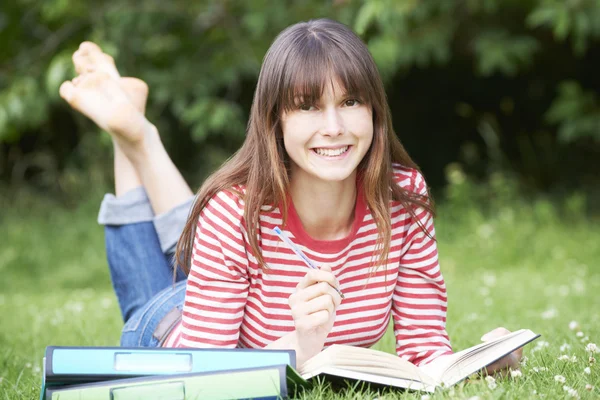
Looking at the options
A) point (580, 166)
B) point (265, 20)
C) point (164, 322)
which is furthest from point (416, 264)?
point (580, 166)

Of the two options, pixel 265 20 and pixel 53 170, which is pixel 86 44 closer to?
pixel 265 20

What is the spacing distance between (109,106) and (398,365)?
5.40 ft

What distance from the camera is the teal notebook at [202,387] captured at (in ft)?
5.75

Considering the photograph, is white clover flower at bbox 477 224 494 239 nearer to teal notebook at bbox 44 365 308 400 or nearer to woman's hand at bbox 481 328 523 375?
woman's hand at bbox 481 328 523 375

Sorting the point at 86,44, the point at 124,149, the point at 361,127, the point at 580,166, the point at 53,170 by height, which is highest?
the point at 53,170

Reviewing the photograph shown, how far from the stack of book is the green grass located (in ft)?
0.20

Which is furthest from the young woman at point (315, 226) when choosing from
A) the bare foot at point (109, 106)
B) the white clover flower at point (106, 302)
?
the white clover flower at point (106, 302)

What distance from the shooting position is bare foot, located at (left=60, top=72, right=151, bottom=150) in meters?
2.97

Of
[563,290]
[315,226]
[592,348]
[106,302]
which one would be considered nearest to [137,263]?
[315,226]

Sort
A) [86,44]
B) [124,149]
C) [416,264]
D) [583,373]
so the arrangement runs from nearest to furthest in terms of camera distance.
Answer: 1. [583,373]
2. [416,264]
3. [124,149]
4. [86,44]

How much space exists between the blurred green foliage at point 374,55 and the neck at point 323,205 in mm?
2474

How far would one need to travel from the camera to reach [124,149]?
3.02 meters

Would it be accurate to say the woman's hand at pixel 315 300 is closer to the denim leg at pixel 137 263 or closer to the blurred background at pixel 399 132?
the denim leg at pixel 137 263

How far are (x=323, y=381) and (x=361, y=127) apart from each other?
25.7 inches
